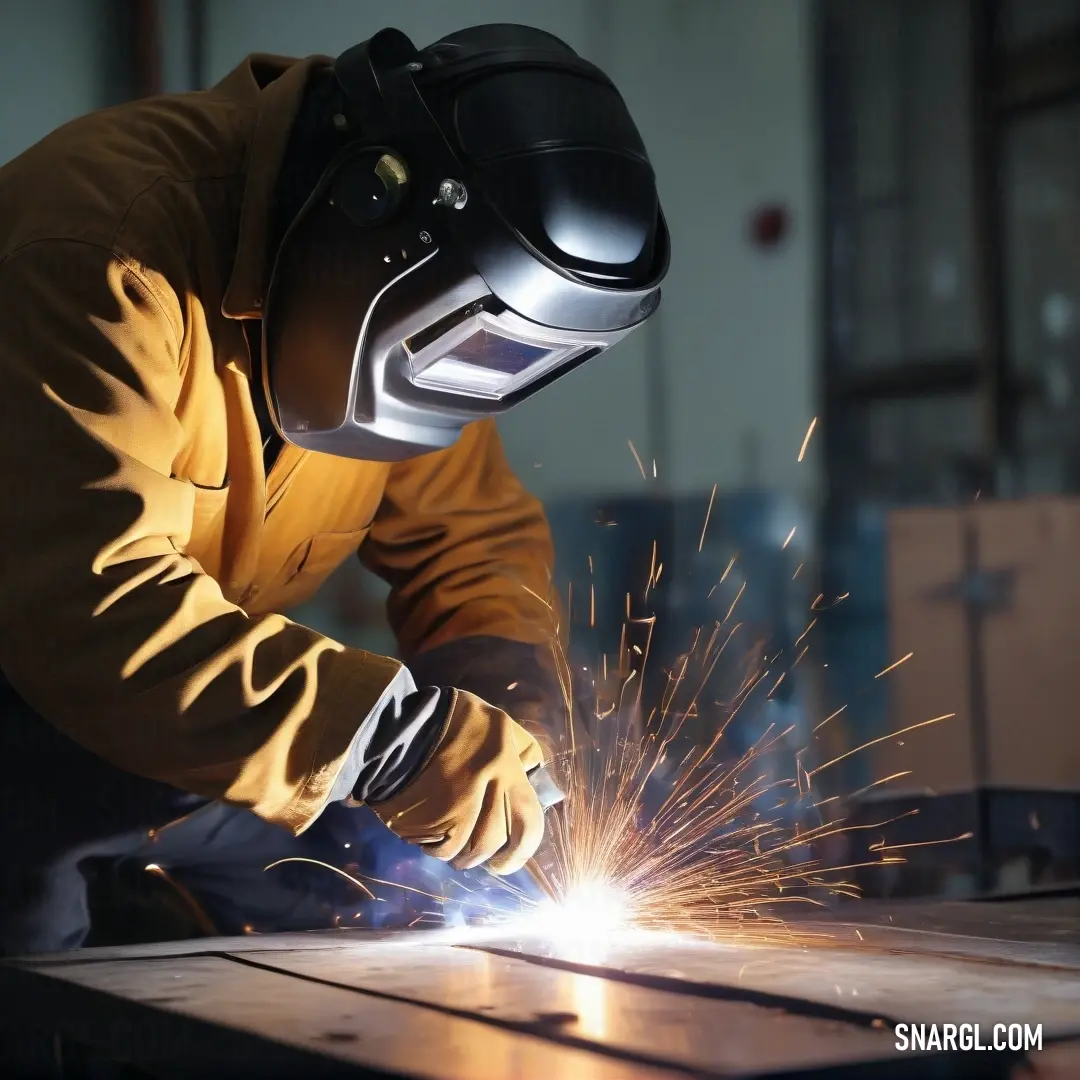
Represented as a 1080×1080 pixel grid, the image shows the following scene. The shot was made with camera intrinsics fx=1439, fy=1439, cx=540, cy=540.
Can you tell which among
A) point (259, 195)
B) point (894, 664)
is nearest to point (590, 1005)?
point (259, 195)

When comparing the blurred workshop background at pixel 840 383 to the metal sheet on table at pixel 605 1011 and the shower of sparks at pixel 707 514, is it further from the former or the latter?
the metal sheet on table at pixel 605 1011

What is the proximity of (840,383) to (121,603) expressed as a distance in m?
2.31

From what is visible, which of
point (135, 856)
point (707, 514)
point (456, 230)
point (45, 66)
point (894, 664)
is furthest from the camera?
point (707, 514)

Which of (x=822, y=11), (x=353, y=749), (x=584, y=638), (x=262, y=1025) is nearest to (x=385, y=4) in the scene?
(x=822, y=11)

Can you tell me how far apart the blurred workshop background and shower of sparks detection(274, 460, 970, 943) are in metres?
0.03

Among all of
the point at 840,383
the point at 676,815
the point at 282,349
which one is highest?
the point at 840,383

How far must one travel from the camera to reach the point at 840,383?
10.7ft

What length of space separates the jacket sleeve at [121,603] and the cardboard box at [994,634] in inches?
60.7

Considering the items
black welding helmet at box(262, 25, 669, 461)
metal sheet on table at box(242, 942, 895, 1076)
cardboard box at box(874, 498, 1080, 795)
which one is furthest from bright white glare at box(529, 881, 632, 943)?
cardboard box at box(874, 498, 1080, 795)

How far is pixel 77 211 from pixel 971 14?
241 cm

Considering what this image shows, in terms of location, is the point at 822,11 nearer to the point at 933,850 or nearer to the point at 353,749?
the point at 933,850

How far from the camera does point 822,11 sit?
3.26 meters

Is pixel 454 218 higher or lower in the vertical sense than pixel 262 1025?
higher

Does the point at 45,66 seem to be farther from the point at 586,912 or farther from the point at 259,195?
the point at 586,912
